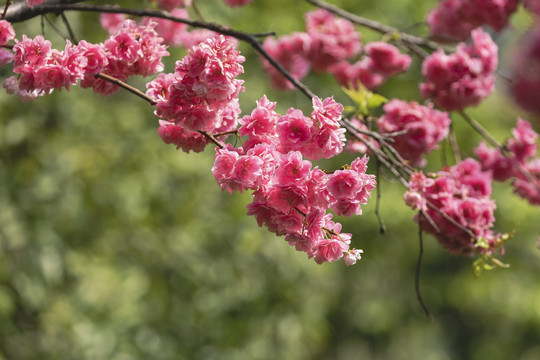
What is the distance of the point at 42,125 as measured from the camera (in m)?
2.96

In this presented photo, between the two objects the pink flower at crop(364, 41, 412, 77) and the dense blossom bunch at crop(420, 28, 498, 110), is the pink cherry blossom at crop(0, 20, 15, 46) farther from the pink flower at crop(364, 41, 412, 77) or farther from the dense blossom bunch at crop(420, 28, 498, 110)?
the pink flower at crop(364, 41, 412, 77)

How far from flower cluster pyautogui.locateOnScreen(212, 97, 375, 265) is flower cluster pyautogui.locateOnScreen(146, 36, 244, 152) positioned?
0.22ft

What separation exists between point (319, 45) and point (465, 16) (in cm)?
64

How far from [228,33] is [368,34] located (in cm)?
459

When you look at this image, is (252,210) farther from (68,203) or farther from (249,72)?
(249,72)

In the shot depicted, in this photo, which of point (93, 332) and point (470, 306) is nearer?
point (93, 332)

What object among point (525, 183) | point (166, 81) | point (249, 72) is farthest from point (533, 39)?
point (249, 72)

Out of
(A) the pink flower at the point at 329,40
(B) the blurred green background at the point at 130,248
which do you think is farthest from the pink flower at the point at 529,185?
(A) the pink flower at the point at 329,40

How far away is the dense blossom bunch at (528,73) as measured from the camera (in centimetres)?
54

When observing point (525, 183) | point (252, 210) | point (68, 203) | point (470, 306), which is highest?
point (252, 210)

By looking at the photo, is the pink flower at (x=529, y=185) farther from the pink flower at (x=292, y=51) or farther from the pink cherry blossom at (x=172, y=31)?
the pink cherry blossom at (x=172, y=31)

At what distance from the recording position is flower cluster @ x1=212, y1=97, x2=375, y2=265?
1001 millimetres

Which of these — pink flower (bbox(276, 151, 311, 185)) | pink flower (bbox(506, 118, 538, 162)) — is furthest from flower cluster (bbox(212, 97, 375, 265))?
pink flower (bbox(506, 118, 538, 162))

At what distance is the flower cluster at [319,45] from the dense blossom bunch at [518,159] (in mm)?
804
